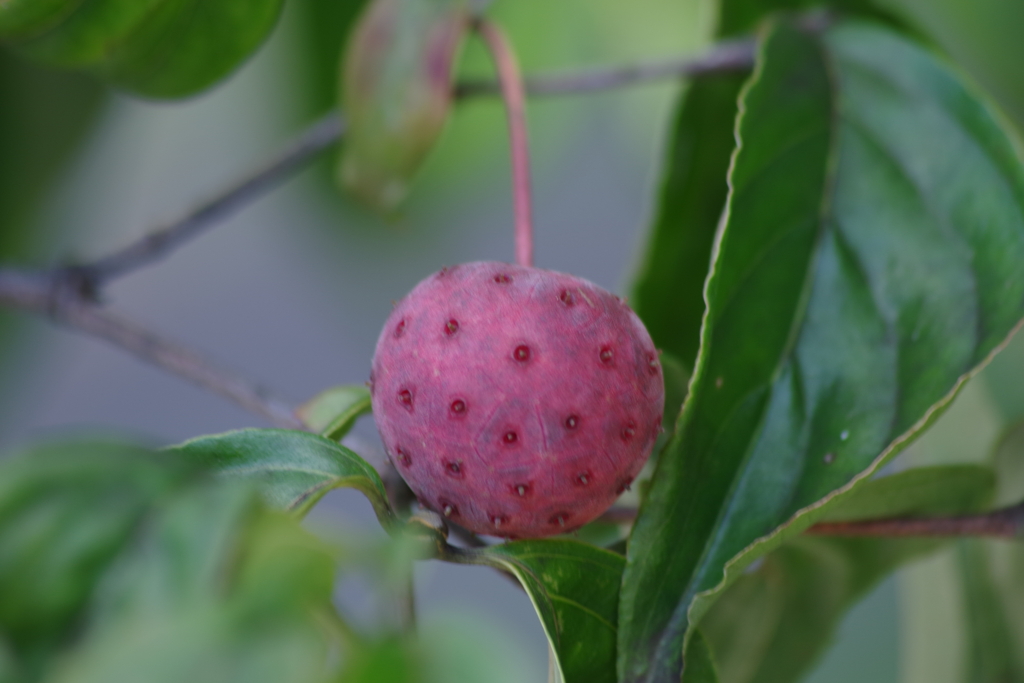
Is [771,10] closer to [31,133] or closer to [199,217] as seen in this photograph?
[199,217]

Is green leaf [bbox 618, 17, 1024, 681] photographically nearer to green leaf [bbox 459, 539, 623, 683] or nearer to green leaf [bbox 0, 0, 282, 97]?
green leaf [bbox 459, 539, 623, 683]

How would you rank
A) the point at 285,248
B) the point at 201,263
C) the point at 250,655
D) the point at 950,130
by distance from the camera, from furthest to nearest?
the point at 201,263, the point at 285,248, the point at 950,130, the point at 250,655

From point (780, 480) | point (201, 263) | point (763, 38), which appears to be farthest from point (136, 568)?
point (201, 263)

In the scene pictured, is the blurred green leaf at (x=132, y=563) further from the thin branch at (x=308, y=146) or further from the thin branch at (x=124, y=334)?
the thin branch at (x=308, y=146)

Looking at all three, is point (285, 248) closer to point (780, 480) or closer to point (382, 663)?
point (780, 480)

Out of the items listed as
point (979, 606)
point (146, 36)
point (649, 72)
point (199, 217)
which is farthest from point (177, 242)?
point (979, 606)
